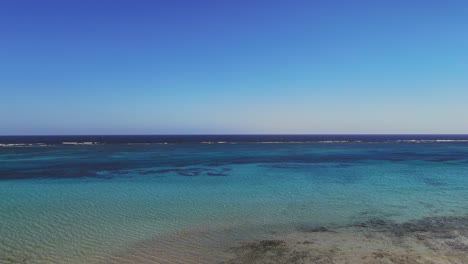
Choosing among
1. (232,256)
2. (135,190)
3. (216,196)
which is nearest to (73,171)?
(135,190)

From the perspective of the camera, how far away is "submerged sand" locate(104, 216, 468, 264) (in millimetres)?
10104

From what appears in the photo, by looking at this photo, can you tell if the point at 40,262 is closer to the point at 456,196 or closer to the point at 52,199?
the point at 52,199

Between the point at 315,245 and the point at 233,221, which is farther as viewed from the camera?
the point at 233,221

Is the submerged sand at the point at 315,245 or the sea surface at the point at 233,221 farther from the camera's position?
the sea surface at the point at 233,221

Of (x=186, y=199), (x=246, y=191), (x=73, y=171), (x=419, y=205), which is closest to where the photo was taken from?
(x=419, y=205)

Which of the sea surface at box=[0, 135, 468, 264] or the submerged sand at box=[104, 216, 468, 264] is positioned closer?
the submerged sand at box=[104, 216, 468, 264]

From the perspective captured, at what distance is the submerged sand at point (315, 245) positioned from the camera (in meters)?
10.1

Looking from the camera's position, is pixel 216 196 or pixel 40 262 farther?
pixel 216 196

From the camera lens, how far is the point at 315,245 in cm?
1117

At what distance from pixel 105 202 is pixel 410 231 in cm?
1296

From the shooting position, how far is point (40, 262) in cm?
1005

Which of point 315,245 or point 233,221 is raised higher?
point 233,221

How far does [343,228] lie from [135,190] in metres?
12.3

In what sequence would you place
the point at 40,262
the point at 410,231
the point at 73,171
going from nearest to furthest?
the point at 40,262 → the point at 410,231 → the point at 73,171
